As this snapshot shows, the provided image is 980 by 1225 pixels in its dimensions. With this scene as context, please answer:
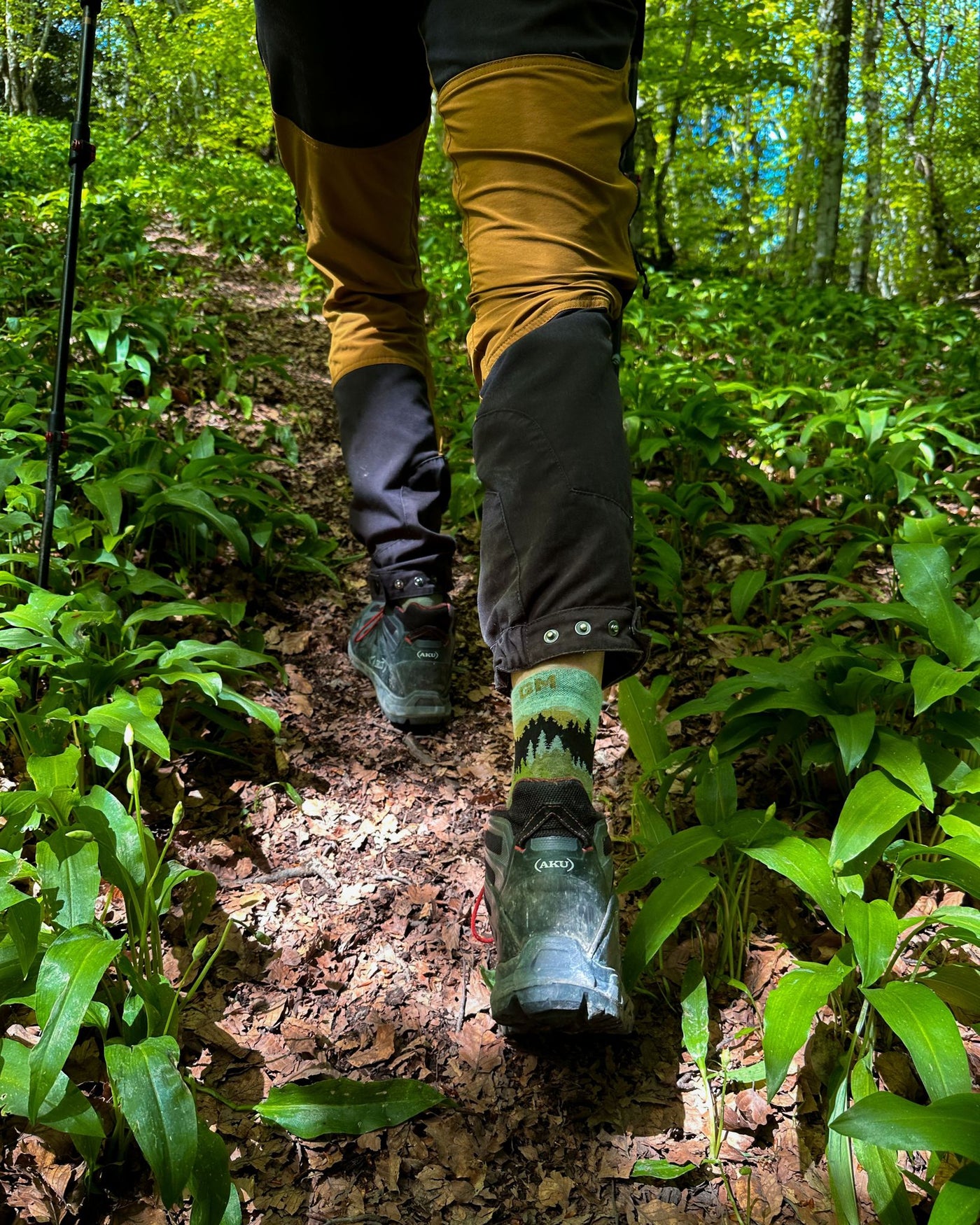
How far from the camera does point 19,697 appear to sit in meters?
1.82

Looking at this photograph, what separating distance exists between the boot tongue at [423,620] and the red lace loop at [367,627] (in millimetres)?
127

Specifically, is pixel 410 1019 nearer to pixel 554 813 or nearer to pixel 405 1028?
pixel 405 1028

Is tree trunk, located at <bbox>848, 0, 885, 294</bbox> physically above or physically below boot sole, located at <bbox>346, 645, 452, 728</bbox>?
above

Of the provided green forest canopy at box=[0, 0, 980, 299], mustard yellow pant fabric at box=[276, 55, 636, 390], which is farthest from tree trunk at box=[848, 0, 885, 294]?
mustard yellow pant fabric at box=[276, 55, 636, 390]

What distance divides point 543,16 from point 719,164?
37.4ft

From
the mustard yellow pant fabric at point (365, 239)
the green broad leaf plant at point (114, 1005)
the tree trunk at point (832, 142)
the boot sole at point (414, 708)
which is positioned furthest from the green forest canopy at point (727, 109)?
the green broad leaf plant at point (114, 1005)

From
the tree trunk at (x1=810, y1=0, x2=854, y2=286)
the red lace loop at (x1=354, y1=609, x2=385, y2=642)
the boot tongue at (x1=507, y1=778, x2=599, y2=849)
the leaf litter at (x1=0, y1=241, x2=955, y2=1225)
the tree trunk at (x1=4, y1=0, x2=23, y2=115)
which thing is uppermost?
the tree trunk at (x1=4, y1=0, x2=23, y2=115)

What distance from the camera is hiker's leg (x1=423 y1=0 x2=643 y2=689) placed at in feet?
3.86

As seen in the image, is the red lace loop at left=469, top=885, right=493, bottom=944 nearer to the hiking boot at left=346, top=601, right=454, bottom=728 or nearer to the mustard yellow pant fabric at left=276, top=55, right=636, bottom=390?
the hiking boot at left=346, top=601, right=454, bottom=728

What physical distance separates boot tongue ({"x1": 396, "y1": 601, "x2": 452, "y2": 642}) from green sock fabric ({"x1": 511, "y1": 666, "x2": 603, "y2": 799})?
2.44 feet

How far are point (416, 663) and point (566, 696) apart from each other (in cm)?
81

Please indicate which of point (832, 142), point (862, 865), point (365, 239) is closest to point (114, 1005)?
point (862, 865)

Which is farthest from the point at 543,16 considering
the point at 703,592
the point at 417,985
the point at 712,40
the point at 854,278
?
the point at 854,278

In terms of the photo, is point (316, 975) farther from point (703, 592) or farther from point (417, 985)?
point (703, 592)
